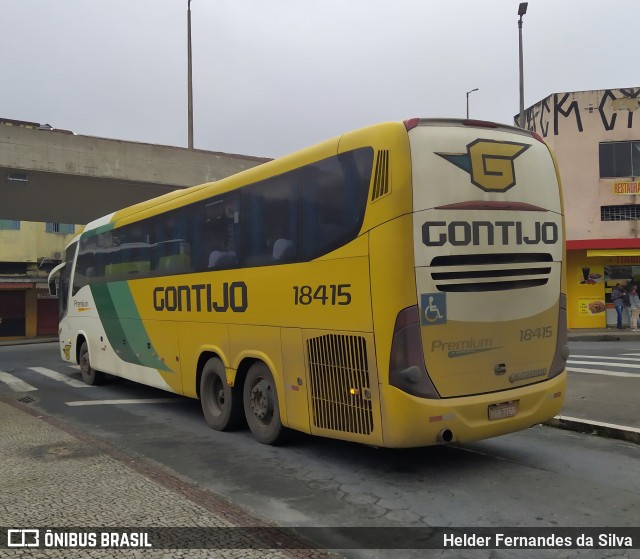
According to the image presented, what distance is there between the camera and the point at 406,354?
5.30m

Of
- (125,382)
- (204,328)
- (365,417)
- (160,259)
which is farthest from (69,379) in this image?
(365,417)

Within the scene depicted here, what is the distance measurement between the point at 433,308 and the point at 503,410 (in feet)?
4.38

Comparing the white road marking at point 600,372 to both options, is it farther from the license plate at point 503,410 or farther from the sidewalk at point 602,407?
the license plate at point 503,410

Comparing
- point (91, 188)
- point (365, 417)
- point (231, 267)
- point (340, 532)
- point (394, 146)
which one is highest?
point (91, 188)

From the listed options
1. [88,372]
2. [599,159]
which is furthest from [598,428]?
[599,159]

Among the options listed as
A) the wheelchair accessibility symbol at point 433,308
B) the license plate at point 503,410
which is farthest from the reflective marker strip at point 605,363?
the wheelchair accessibility symbol at point 433,308

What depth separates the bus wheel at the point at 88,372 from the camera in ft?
42.1

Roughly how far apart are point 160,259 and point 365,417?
5171 millimetres

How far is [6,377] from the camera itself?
14.9 meters

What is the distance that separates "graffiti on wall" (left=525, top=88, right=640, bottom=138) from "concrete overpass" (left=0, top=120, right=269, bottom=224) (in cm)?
1350

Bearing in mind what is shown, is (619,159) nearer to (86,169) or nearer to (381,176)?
(86,169)

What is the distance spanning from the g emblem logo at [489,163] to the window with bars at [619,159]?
22256 millimetres

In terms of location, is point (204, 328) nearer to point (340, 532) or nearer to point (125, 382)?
point (340, 532)

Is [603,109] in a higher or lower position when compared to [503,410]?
higher
